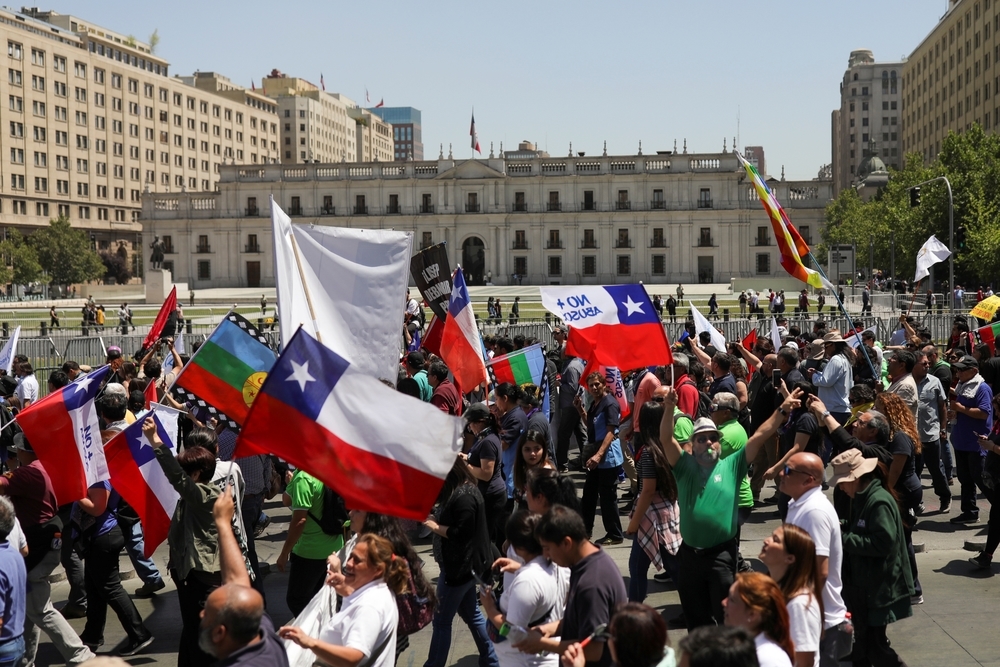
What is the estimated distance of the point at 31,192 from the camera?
94500 mm

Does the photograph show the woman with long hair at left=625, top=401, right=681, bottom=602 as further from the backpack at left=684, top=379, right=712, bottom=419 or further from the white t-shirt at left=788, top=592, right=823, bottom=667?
the backpack at left=684, top=379, right=712, bottom=419

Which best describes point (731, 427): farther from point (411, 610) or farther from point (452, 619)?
point (411, 610)

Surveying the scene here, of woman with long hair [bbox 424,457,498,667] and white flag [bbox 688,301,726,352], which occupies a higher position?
white flag [bbox 688,301,726,352]

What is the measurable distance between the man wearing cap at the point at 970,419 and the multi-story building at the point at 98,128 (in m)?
94.5

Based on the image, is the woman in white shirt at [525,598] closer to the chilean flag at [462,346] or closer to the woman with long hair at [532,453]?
the woman with long hair at [532,453]

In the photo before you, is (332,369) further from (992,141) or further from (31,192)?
(31,192)

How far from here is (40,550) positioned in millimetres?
6500

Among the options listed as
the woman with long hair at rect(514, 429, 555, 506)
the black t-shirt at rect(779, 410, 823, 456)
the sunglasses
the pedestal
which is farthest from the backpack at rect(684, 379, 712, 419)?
the pedestal

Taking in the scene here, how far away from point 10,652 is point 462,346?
5158 millimetres

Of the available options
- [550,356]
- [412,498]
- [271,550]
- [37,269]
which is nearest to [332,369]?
[412,498]

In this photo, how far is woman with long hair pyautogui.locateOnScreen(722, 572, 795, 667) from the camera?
3.90 m

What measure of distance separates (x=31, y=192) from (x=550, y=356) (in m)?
90.8

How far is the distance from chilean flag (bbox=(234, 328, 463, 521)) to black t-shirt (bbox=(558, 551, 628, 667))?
81 cm

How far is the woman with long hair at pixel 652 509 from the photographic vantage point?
6.85 metres
